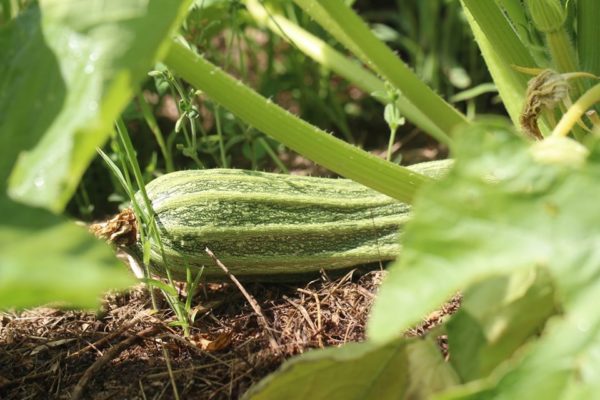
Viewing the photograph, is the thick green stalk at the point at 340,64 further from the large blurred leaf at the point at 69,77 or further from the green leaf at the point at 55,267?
the green leaf at the point at 55,267

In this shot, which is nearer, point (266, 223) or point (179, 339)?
point (179, 339)

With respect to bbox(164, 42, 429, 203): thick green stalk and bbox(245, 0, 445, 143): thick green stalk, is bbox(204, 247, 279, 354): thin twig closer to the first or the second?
bbox(164, 42, 429, 203): thick green stalk

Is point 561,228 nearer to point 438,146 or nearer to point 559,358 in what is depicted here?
point 559,358

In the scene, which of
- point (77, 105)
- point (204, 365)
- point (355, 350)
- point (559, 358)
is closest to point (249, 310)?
point (204, 365)

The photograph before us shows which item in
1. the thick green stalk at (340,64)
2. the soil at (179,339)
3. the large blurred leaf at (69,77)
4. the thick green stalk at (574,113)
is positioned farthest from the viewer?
the thick green stalk at (340,64)

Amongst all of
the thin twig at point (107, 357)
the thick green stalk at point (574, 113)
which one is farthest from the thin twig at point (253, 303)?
the thick green stalk at point (574, 113)

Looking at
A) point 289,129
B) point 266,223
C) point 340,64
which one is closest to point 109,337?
point 266,223

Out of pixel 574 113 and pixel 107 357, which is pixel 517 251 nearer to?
pixel 574 113
